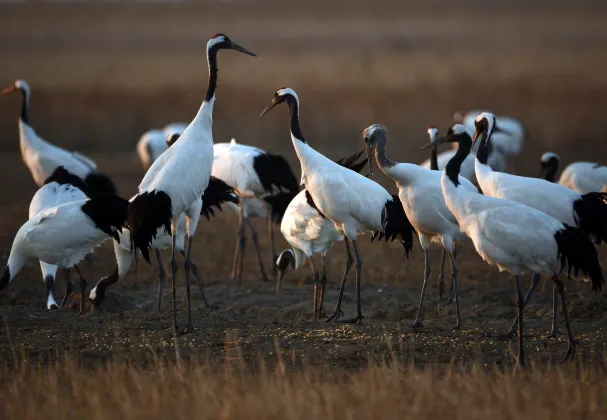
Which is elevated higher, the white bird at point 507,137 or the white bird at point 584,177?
the white bird at point 507,137

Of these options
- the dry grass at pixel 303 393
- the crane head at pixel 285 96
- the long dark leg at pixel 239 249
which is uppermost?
the crane head at pixel 285 96

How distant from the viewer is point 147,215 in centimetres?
870

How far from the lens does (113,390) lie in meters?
6.62

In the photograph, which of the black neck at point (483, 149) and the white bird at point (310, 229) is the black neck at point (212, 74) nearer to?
the white bird at point (310, 229)

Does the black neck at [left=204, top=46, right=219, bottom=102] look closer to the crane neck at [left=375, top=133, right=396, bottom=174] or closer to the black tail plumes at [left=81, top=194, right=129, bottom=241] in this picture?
the black tail plumes at [left=81, top=194, right=129, bottom=241]

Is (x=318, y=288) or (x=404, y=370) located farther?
(x=318, y=288)

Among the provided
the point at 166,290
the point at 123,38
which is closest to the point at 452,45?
the point at 123,38

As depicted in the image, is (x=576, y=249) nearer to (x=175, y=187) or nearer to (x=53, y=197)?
(x=175, y=187)

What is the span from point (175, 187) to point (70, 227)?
1.45m

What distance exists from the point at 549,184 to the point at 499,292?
172 centimetres

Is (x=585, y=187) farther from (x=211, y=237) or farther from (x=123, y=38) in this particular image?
(x=123, y=38)

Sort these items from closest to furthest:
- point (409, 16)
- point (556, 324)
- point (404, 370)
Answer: point (404, 370) < point (556, 324) < point (409, 16)

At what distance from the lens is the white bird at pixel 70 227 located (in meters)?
9.79

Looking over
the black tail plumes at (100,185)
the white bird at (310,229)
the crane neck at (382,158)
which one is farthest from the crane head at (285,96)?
the black tail plumes at (100,185)
